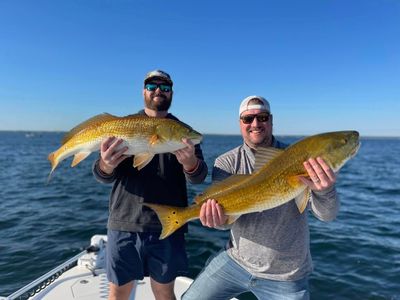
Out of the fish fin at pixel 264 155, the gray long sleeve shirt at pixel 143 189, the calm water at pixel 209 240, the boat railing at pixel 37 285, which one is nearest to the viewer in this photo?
the fish fin at pixel 264 155

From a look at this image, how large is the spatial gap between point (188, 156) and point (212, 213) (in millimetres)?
751

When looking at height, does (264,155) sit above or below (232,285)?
above

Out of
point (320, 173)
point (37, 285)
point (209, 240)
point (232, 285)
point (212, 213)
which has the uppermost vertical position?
point (320, 173)

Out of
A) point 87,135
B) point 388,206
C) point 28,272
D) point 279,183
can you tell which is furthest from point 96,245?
point 388,206

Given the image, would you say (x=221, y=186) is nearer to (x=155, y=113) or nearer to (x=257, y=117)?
(x=257, y=117)

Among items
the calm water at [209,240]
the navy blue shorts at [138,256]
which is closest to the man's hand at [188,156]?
the navy blue shorts at [138,256]

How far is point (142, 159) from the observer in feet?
13.8

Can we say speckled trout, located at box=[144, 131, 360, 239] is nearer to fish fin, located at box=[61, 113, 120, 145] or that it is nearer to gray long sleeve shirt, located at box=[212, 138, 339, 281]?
gray long sleeve shirt, located at box=[212, 138, 339, 281]

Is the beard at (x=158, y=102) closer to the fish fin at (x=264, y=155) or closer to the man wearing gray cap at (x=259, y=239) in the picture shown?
the man wearing gray cap at (x=259, y=239)

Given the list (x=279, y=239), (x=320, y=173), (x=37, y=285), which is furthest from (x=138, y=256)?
(x=37, y=285)

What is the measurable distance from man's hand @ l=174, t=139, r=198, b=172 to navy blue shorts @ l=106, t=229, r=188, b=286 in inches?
42.3

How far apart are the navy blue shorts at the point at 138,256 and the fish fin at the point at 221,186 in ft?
3.01

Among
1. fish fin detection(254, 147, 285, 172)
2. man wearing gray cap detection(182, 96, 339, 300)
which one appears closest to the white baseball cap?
man wearing gray cap detection(182, 96, 339, 300)

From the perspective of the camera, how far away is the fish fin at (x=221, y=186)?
395cm
